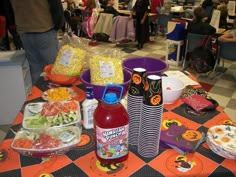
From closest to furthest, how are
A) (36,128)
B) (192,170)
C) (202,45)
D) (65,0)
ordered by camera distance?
(192,170) → (36,128) → (202,45) → (65,0)

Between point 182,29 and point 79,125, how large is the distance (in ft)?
10.8

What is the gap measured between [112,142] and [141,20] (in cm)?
419

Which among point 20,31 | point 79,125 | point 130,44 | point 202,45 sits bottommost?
point 130,44

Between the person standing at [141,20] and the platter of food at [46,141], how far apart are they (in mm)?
4008

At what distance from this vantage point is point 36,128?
3.07 feet

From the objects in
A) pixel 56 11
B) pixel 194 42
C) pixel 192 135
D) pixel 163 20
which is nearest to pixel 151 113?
pixel 192 135

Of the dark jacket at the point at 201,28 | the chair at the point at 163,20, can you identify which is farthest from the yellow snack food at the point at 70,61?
the chair at the point at 163,20

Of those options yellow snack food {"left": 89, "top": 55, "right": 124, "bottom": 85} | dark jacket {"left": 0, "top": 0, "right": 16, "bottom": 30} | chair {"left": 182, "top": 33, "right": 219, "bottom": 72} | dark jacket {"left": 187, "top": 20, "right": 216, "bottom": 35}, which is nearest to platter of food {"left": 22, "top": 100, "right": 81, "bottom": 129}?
yellow snack food {"left": 89, "top": 55, "right": 124, "bottom": 85}

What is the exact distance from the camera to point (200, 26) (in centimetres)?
366

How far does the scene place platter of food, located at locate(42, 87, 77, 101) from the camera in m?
1.21

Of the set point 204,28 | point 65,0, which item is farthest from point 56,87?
point 65,0

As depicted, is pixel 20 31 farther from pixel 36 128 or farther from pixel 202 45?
pixel 202 45

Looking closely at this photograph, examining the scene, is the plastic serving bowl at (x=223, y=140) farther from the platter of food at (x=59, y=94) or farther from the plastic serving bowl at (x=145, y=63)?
the platter of food at (x=59, y=94)

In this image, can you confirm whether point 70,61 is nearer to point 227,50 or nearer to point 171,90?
point 171,90
